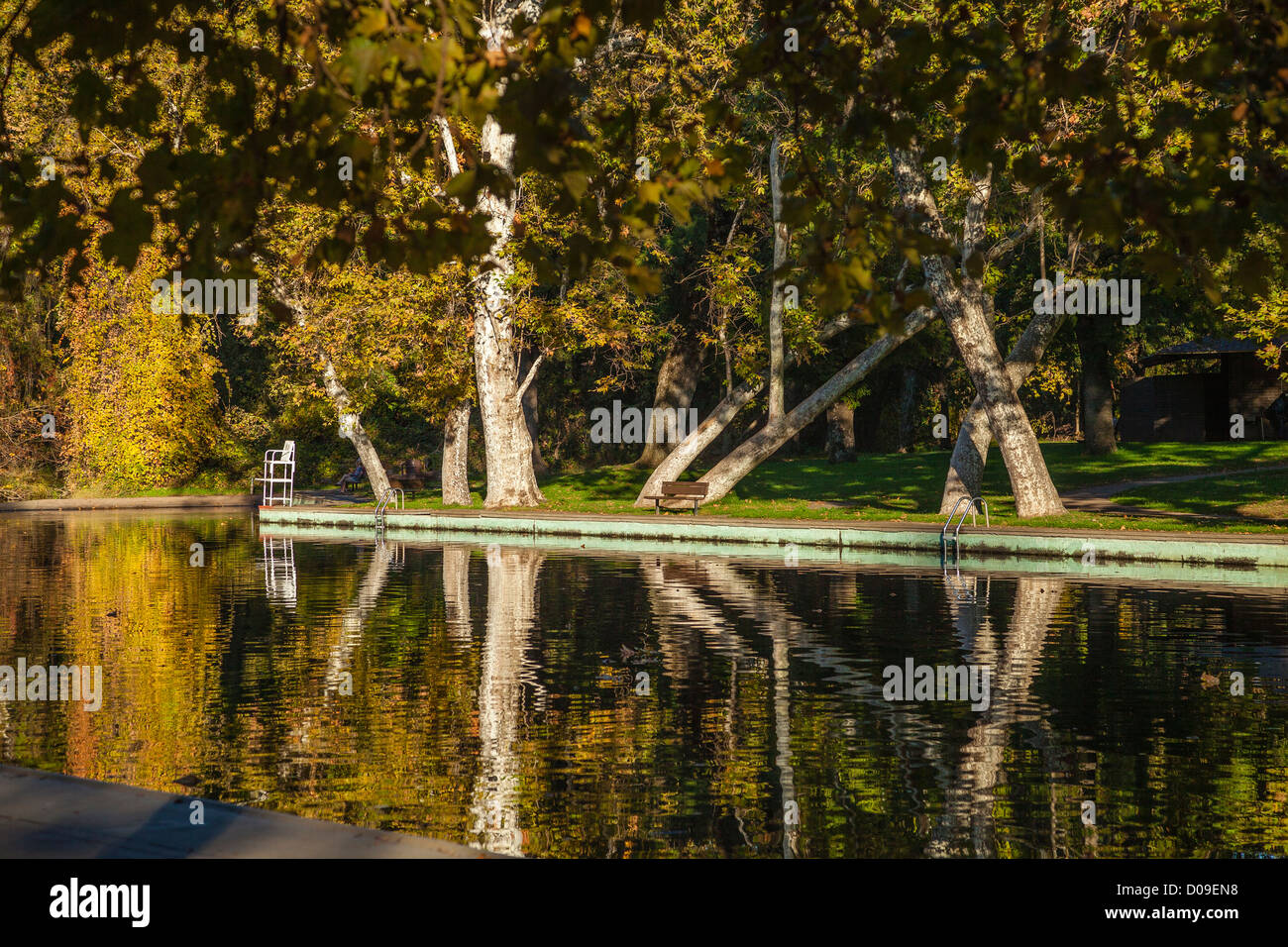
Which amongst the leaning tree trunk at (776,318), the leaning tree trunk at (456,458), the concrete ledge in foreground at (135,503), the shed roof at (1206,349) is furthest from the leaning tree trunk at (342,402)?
the shed roof at (1206,349)

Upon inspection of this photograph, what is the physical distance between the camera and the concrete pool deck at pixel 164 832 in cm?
580

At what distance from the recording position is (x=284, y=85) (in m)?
7.37

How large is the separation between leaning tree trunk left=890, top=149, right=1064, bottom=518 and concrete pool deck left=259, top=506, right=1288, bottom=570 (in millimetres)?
3045

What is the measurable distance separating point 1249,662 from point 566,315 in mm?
22822

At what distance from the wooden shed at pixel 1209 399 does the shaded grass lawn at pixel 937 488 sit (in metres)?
3.20

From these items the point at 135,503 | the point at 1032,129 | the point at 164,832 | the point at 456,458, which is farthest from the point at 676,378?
the point at 164,832

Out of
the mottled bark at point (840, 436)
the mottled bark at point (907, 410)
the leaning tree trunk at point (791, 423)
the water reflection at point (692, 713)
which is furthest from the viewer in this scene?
the mottled bark at point (907, 410)

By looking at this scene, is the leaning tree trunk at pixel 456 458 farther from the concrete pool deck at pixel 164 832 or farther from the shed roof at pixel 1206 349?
the concrete pool deck at pixel 164 832

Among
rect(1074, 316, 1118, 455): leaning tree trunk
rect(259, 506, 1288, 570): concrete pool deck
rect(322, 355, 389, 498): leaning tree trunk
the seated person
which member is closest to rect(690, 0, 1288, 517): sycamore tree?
rect(259, 506, 1288, 570): concrete pool deck

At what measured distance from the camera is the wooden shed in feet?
159

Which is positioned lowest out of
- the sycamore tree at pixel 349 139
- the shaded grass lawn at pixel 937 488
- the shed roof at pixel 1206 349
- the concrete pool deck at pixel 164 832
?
the concrete pool deck at pixel 164 832

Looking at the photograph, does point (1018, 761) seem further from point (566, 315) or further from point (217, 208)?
point (566, 315)

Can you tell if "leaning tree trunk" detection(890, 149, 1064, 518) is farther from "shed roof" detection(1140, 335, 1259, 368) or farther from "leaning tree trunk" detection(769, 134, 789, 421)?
"shed roof" detection(1140, 335, 1259, 368)
